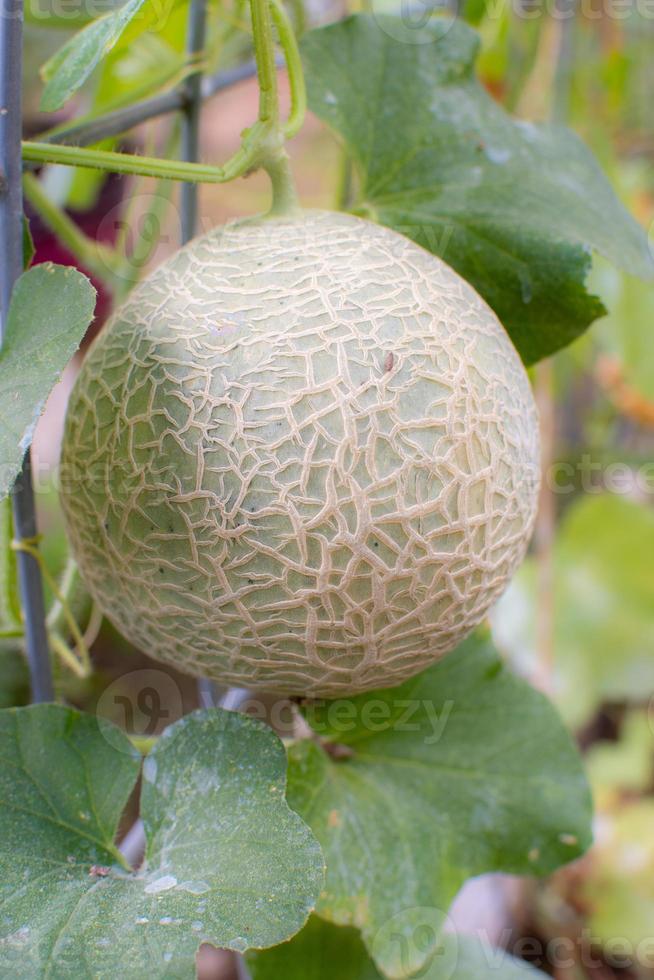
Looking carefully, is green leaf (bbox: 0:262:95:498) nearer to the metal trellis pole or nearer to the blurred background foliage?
the metal trellis pole

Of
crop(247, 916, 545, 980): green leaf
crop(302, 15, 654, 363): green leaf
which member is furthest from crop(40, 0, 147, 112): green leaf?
crop(247, 916, 545, 980): green leaf

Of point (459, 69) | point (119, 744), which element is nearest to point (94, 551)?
point (119, 744)

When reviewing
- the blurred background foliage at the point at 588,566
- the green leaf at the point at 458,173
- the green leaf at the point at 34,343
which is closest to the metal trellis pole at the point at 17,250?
the green leaf at the point at 34,343

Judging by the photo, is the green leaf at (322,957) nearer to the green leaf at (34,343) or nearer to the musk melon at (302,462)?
the musk melon at (302,462)

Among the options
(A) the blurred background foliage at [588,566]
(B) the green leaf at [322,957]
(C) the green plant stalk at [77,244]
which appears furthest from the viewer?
(A) the blurred background foliage at [588,566]

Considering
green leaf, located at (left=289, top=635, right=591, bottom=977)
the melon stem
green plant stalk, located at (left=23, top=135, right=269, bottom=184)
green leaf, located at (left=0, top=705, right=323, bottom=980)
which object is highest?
green plant stalk, located at (left=23, top=135, right=269, bottom=184)

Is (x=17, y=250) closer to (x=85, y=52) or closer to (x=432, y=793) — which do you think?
(x=85, y=52)
